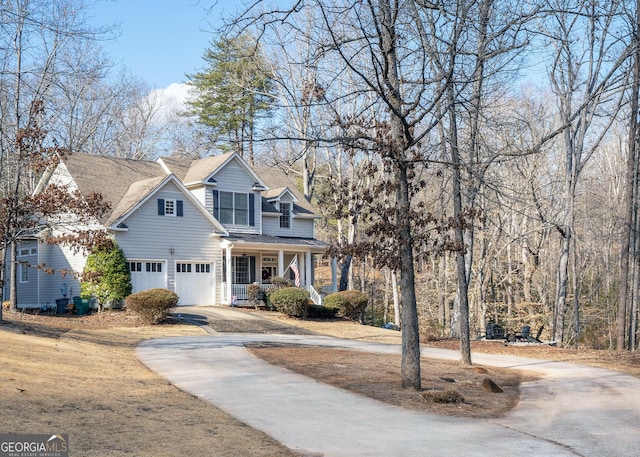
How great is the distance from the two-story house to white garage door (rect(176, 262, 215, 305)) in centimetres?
5

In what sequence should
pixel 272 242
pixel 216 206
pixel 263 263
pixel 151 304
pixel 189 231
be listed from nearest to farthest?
pixel 151 304, pixel 189 231, pixel 216 206, pixel 272 242, pixel 263 263

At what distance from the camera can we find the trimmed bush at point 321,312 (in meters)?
31.3

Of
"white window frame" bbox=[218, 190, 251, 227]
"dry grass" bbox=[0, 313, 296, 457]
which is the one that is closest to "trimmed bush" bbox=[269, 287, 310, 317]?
"white window frame" bbox=[218, 190, 251, 227]

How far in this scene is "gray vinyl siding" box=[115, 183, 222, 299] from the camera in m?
29.1

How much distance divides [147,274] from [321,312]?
7.97 m

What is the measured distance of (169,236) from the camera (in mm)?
30375

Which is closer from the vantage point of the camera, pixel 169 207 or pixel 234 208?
pixel 169 207

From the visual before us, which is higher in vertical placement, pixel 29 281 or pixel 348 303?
pixel 29 281

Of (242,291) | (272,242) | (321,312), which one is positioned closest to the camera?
(321,312)

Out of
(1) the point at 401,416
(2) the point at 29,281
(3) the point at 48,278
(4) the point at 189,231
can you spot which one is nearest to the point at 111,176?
(4) the point at 189,231

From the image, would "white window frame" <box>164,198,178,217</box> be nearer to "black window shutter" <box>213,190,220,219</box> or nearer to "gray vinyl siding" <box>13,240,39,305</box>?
"black window shutter" <box>213,190,220,219</box>

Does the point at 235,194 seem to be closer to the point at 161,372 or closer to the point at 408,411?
the point at 161,372

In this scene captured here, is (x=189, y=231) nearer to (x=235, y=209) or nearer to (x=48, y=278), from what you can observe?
(x=235, y=209)

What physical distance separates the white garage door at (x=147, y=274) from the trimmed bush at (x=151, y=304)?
12.7ft
